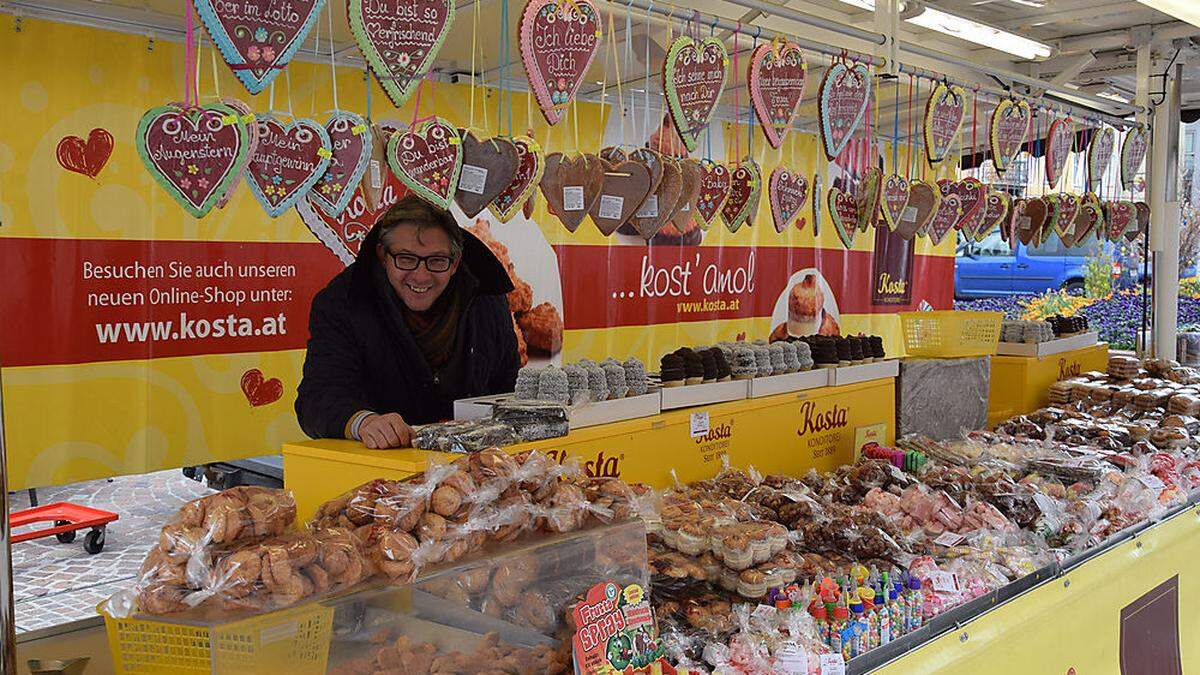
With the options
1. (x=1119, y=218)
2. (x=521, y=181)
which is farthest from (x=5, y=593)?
(x=1119, y=218)

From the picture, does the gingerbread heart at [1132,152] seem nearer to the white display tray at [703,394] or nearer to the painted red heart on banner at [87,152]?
the white display tray at [703,394]

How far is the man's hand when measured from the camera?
2445 millimetres

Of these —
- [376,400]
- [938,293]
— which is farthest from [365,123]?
[938,293]

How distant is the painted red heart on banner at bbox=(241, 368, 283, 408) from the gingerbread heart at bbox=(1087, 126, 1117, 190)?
15.0ft

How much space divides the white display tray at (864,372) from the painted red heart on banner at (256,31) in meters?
2.25

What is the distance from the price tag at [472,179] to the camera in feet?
8.54

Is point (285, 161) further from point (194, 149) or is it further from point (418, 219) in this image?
point (418, 219)

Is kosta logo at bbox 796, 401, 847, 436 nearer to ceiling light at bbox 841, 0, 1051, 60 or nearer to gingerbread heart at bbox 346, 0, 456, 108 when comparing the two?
gingerbread heart at bbox 346, 0, 456, 108

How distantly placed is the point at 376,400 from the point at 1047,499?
215 cm

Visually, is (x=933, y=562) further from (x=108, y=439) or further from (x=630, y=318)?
(x=630, y=318)

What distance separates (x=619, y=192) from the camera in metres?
3.01

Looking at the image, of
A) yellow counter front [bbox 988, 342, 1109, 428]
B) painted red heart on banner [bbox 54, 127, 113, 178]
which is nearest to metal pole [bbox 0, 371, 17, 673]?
painted red heart on banner [bbox 54, 127, 113, 178]

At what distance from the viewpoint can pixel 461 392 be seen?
3373mm

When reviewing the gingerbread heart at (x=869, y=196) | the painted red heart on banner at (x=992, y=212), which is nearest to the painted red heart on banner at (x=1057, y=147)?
the painted red heart on banner at (x=992, y=212)
